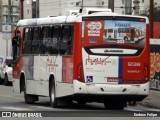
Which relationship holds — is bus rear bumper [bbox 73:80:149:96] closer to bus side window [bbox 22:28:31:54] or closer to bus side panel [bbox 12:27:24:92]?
bus side window [bbox 22:28:31:54]

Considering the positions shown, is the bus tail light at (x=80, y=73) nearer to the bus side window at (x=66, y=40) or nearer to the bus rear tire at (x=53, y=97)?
the bus side window at (x=66, y=40)

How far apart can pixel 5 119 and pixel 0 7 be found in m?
127

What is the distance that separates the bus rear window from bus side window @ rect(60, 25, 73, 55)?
766 millimetres

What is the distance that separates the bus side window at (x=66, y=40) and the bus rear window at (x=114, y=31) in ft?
2.51

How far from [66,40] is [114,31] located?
66.6 inches

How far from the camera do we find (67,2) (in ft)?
368

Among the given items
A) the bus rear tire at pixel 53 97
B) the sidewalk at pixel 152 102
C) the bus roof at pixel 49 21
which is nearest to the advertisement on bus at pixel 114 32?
the bus roof at pixel 49 21

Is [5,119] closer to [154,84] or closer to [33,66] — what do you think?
[33,66]

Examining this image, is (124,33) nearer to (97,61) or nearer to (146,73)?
(97,61)

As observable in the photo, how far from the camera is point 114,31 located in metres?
18.9

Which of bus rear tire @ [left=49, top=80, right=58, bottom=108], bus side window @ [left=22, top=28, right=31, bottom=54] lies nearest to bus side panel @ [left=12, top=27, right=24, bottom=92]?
bus side window @ [left=22, top=28, right=31, bottom=54]

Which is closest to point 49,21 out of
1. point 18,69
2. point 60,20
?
point 60,20

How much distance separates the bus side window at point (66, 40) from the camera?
19.3m

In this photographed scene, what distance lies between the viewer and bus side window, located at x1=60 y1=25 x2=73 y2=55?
19275mm
